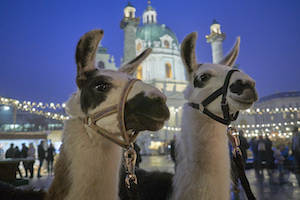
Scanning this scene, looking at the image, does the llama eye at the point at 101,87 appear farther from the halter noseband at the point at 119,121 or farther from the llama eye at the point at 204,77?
the llama eye at the point at 204,77

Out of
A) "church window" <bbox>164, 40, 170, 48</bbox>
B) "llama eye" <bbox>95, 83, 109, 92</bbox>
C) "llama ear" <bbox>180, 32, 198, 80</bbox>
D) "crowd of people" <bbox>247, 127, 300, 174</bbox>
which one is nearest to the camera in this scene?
"llama eye" <bbox>95, 83, 109, 92</bbox>

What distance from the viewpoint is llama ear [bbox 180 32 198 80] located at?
2.67 m

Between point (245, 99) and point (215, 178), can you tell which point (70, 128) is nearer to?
point (215, 178)

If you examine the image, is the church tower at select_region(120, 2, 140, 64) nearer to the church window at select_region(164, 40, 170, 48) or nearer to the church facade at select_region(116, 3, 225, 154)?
the church facade at select_region(116, 3, 225, 154)

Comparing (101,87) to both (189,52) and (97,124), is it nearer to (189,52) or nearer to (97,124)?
(97,124)

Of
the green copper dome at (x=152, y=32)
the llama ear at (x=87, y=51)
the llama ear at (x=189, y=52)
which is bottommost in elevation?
the llama ear at (x=87, y=51)

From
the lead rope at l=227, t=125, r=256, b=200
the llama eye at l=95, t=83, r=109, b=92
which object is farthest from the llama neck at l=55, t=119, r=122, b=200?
the lead rope at l=227, t=125, r=256, b=200

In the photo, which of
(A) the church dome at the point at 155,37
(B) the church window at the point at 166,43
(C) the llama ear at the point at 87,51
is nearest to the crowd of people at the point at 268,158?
(C) the llama ear at the point at 87,51

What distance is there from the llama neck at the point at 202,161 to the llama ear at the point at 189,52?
56 centimetres

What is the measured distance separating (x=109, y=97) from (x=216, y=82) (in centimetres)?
133

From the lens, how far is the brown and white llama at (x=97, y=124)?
5.66 ft

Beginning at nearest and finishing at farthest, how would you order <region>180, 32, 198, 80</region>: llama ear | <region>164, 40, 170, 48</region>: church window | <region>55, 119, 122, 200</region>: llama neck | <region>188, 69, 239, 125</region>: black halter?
<region>55, 119, 122, 200</region>: llama neck
<region>188, 69, 239, 125</region>: black halter
<region>180, 32, 198, 80</region>: llama ear
<region>164, 40, 170, 48</region>: church window

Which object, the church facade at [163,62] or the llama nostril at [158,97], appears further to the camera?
the church facade at [163,62]

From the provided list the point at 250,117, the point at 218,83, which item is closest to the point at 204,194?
the point at 218,83
